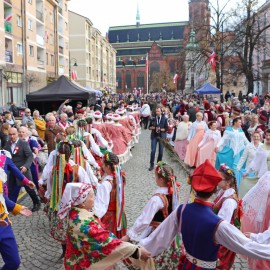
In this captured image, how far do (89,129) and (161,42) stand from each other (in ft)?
398

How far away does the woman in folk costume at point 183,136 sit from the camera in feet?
43.1

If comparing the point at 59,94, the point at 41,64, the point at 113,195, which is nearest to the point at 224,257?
the point at 113,195

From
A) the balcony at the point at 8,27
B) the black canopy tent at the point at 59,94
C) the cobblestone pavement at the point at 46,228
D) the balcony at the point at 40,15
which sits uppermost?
the balcony at the point at 40,15

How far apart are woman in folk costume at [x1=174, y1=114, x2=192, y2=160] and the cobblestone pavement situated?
2.04 metres

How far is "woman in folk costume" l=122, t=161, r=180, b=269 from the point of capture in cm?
374

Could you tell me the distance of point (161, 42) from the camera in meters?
126

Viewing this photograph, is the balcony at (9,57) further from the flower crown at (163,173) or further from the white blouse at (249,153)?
the flower crown at (163,173)

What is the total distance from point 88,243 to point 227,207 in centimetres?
174

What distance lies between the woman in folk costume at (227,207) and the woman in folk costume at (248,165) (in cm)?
264

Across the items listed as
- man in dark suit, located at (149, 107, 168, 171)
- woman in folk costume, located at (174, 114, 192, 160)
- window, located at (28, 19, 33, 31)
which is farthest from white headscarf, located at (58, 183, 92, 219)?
window, located at (28, 19, 33, 31)

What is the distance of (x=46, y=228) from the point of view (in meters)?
6.48

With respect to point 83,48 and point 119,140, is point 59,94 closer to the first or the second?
point 119,140

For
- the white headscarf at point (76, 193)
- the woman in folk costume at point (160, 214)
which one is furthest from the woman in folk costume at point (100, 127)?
the white headscarf at point (76, 193)

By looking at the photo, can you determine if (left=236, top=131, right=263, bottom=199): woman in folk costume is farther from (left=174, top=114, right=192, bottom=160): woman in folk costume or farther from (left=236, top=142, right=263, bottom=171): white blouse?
(left=174, top=114, right=192, bottom=160): woman in folk costume
